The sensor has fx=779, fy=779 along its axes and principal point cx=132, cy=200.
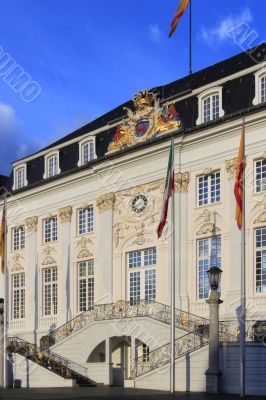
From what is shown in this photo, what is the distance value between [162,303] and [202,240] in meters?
3.46

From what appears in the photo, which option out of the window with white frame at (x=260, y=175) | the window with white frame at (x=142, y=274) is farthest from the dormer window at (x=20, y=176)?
the window with white frame at (x=260, y=175)

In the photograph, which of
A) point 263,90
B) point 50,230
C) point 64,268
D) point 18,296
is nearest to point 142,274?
point 64,268

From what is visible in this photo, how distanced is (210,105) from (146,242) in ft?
23.8

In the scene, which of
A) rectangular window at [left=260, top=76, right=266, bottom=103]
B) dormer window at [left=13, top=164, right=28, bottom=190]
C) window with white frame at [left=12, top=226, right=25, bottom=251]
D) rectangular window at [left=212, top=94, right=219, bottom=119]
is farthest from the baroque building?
dormer window at [left=13, top=164, right=28, bottom=190]

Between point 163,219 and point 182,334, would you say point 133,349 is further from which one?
point 163,219

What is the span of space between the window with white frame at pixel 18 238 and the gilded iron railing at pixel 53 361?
10.3m

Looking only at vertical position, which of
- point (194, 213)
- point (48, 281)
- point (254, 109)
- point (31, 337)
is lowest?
point (31, 337)

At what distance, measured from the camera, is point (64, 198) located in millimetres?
43656

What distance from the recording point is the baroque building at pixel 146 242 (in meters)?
32.2

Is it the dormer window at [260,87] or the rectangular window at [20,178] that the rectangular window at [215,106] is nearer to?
the dormer window at [260,87]

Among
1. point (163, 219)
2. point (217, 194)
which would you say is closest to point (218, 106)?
point (217, 194)

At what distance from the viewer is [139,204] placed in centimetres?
3812

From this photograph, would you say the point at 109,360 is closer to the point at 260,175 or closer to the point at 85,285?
the point at 85,285

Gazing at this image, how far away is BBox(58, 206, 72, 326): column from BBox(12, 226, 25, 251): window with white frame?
4434 millimetres
